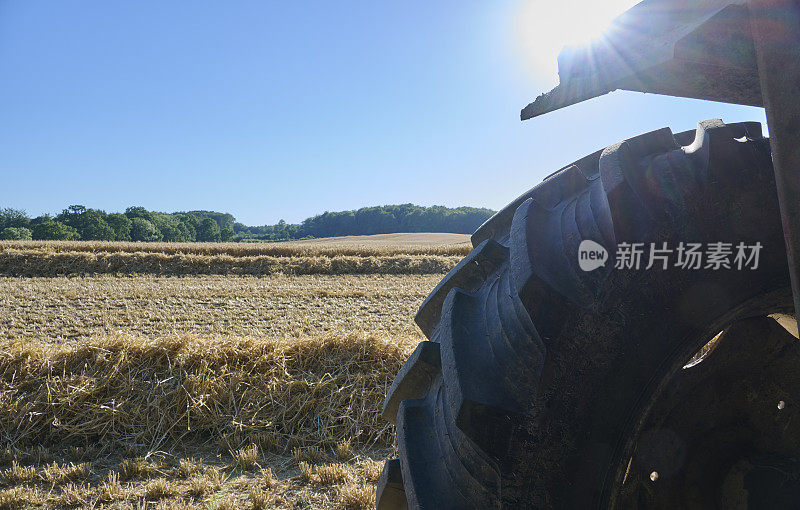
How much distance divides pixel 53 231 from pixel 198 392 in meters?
78.3

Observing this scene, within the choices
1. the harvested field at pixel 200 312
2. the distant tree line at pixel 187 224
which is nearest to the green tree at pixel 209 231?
the distant tree line at pixel 187 224

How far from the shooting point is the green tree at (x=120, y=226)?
237ft

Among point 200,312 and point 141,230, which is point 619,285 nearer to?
point 200,312

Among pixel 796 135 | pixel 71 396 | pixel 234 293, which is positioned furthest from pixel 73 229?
pixel 796 135

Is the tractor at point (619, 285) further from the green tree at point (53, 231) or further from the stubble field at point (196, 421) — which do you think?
the green tree at point (53, 231)

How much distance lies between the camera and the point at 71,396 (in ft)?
12.4

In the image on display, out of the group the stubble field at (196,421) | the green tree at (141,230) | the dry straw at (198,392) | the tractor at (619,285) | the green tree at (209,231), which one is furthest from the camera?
the green tree at (209,231)

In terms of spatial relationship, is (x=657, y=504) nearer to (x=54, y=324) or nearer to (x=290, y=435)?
(x=290, y=435)

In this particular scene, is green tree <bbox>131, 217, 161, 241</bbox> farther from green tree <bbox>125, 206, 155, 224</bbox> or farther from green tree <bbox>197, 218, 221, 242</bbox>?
green tree <bbox>197, 218, 221, 242</bbox>

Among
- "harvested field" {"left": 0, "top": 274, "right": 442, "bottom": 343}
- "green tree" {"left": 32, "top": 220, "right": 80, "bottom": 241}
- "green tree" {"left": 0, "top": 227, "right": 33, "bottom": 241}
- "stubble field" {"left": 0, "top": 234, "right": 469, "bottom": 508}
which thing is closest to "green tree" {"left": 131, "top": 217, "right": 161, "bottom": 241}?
"green tree" {"left": 32, "top": 220, "right": 80, "bottom": 241}

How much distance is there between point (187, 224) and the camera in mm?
90625

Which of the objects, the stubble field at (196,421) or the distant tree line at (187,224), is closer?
the stubble field at (196,421)

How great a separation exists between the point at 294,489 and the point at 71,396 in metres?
2.16

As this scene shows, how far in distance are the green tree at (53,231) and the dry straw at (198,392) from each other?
75075mm
